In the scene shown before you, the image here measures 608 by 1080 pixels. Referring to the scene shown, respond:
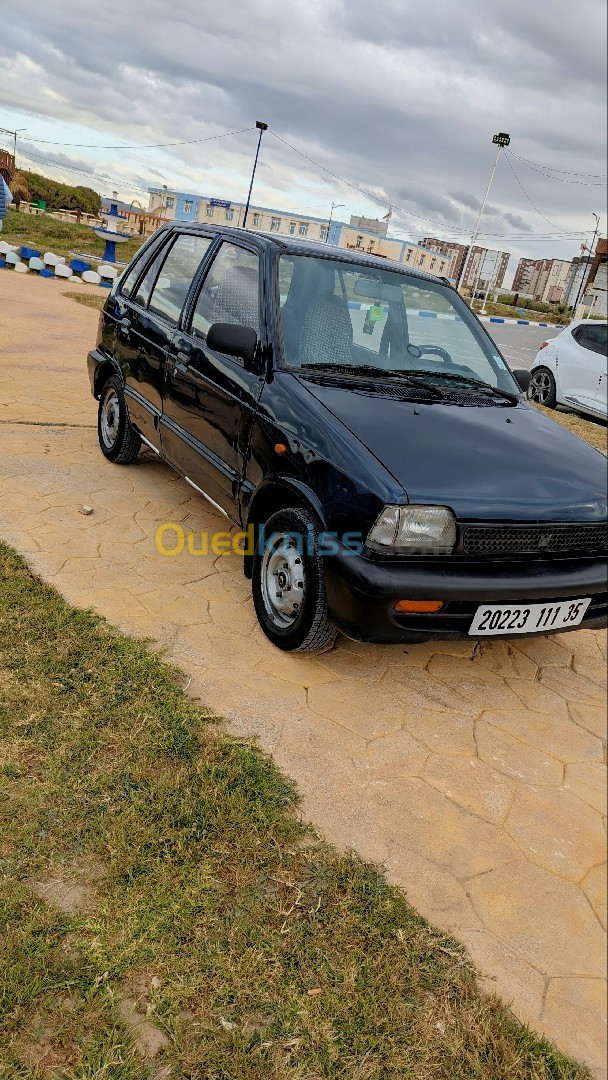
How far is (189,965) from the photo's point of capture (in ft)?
6.13

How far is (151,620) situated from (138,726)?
0.86m

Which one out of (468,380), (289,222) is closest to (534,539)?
(468,380)

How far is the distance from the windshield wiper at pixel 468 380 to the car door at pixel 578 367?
7294 millimetres

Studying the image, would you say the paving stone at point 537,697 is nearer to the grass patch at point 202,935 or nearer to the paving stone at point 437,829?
the paving stone at point 437,829

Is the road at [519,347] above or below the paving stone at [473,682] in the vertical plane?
above

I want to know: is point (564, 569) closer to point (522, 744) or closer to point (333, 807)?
point (522, 744)

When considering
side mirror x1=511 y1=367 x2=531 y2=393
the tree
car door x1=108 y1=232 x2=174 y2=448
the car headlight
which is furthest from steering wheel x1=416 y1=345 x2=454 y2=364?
the tree

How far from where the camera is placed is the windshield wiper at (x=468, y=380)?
370cm

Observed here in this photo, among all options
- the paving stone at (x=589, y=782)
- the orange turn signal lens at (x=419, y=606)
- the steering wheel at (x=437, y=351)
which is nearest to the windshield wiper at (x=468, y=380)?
the steering wheel at (x=437, y=351)

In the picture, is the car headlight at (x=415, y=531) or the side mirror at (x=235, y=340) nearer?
the car headlight at (x=415, y=531)

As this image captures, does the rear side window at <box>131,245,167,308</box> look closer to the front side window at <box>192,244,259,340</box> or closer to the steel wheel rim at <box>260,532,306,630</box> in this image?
the front side window at <box>192,244,259,340</box>

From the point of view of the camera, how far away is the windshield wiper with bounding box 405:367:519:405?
3.70 metres

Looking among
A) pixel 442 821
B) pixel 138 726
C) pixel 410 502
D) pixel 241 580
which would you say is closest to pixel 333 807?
pixel 442 821

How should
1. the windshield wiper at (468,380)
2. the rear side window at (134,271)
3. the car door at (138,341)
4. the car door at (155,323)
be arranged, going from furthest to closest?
the rear side window at (134,271) < the car door at (138,341) < the car door at (155,323) < the windshield wiper at (468,380)
